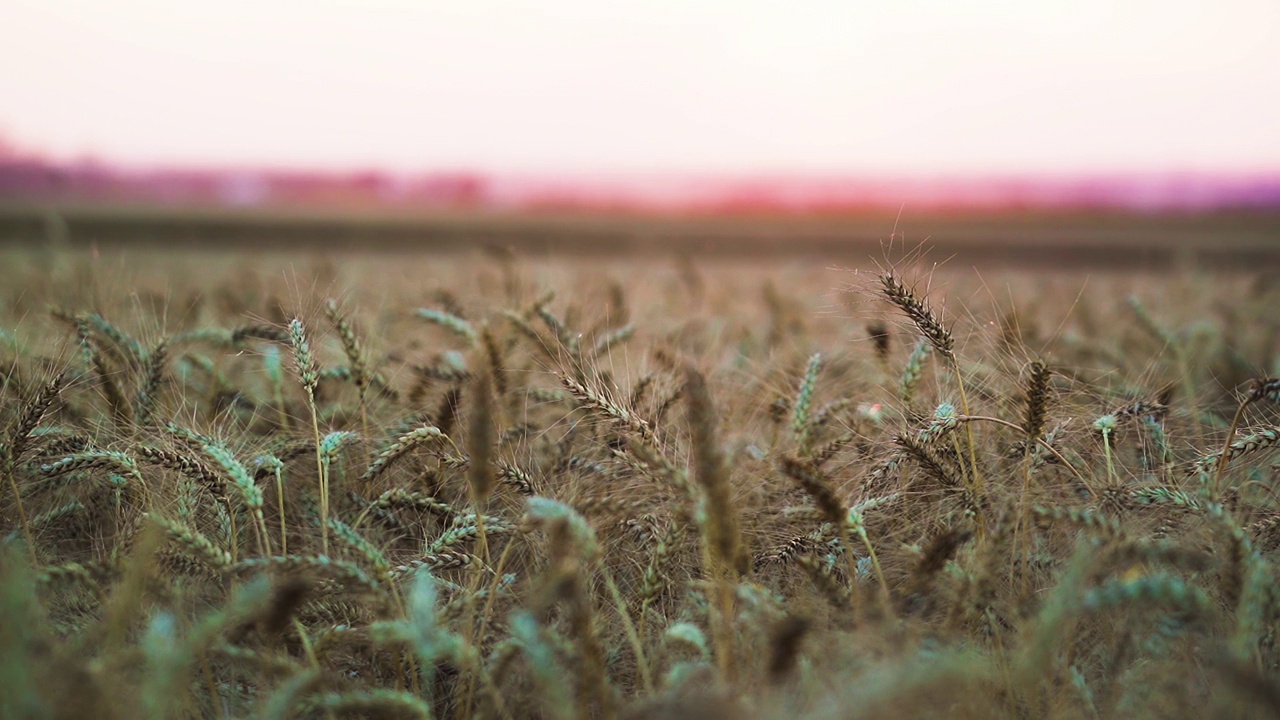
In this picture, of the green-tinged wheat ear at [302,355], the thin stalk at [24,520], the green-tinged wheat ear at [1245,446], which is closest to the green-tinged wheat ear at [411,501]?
the green-tinged wheat ear at [302,355]

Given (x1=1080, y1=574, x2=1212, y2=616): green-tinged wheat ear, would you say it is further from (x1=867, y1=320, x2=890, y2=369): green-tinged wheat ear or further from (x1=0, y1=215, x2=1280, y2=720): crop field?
(x1=867, y1=320, x2=890, y2=369): green-tinged wheat ear

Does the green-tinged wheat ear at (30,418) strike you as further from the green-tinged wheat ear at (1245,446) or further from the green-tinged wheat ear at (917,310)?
the green-tinged wheat ear at (1245,446)

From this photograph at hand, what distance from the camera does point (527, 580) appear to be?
5.08 ft

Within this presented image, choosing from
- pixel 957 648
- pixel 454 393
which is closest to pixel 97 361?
pixel 454 393

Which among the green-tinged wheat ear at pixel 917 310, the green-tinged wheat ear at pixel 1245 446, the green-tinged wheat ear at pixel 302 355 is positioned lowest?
the green-tinged wheat ear at pixel 1245 446

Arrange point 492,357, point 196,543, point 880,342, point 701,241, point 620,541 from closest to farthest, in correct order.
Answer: point 196,543 < point 620,541 < point 492,357 < point 880,342 < point 701,241

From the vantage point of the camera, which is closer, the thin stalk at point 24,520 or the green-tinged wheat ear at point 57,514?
the thin stalk at point 24,520

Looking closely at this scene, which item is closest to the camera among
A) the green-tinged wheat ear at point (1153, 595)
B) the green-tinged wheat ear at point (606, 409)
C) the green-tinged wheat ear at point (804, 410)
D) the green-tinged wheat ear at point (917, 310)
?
the green-tinged wheat ear at point (1153, 595)

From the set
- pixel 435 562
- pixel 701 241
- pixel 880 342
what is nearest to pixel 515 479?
pixel 435 562

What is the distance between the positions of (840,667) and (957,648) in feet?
0.64

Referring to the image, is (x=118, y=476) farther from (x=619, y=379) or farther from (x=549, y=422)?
(x=619, y=379)

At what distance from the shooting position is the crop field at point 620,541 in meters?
1.03

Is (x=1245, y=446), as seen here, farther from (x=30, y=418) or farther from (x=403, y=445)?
(x=30, y=418)

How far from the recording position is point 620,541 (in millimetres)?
1677
